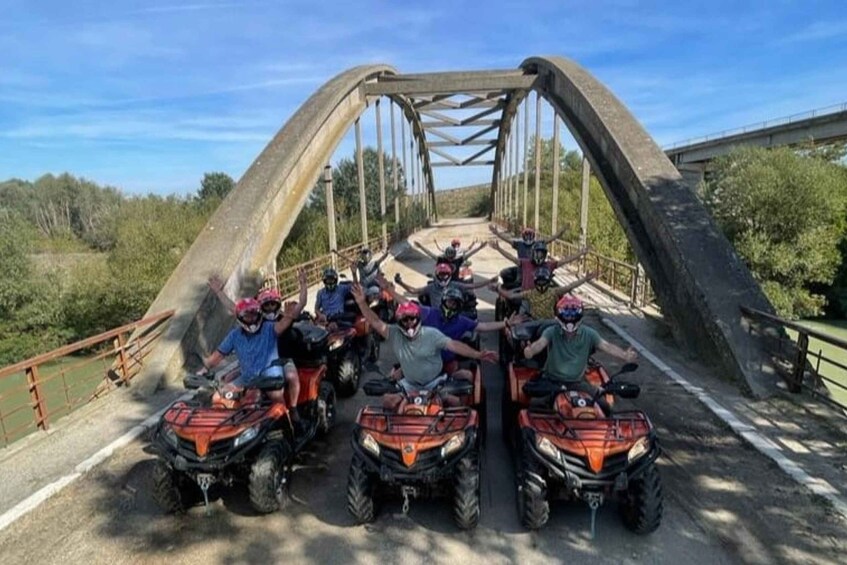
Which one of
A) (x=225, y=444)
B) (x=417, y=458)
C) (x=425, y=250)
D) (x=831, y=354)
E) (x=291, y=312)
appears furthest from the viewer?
(x=425, y=250)

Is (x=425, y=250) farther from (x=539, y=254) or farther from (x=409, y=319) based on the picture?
(x=409, y=319)

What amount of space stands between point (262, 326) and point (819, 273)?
22.0 m

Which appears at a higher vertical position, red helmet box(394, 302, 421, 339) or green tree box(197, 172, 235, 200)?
green tree box(197, 172, 235, 200)

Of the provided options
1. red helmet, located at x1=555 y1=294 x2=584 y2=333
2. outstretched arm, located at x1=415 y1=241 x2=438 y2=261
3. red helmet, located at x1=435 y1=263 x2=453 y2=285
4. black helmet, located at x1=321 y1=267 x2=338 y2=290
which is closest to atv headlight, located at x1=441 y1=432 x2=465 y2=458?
red helmet, located at x1=555 y1=294 x2=584 y2=333

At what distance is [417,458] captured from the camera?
10.4ft

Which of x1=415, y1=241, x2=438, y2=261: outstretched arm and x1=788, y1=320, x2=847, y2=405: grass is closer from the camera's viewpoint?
x1=788, y1=320, x2=847, y2=405: grass

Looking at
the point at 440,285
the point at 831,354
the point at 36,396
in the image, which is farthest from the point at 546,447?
the point at 831,354

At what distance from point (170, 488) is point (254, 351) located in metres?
1.07

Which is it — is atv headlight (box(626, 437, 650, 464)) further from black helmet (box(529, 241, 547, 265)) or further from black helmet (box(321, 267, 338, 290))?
black helmet (box(321, 267, 338, 290))

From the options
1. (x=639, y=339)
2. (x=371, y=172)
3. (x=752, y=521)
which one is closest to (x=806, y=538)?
(x=752, y=521)

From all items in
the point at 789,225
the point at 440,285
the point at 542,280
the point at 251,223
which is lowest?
the point at 789,225

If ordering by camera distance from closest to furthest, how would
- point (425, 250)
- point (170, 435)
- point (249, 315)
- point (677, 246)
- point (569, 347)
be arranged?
point (170, 435) < point (569, 347) < point (249, 315) < point (677, 246) < point (425, 250)

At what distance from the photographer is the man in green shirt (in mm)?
3678

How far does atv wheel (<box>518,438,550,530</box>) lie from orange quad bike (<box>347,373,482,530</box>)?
0.92 ft
